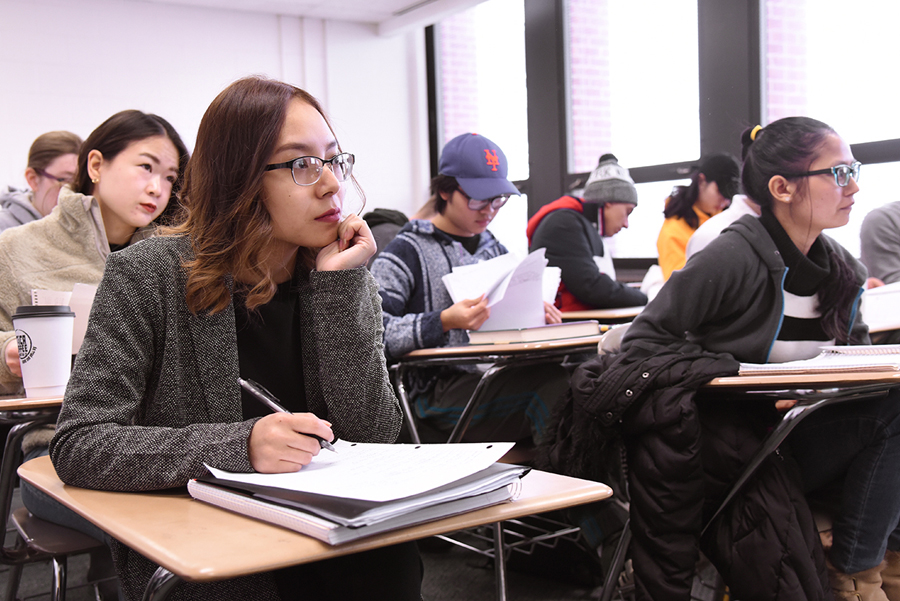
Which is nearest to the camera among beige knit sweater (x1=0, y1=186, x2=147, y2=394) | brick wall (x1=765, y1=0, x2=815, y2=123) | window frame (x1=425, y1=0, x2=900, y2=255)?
beige knit sweater (x1=0, y1=186, x2=147, y2=394)

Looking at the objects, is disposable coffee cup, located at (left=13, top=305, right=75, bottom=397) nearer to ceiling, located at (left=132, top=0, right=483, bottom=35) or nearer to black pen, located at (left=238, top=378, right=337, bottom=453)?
black pen, located at (left=238, top=378, right=337, bottom=453)

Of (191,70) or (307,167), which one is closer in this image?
(307,167)

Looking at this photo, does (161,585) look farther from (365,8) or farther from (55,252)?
(365,8)

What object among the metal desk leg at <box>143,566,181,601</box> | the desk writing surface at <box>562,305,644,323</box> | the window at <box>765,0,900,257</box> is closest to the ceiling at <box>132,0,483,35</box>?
the window at <box>765,0,900,257</box>

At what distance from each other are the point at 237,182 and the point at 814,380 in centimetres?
104

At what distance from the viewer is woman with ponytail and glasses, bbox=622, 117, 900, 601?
1.59 metres

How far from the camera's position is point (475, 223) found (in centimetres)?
266

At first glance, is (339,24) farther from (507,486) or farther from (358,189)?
(507,486)

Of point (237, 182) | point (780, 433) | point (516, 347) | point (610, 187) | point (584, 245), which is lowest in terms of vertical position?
point (780, 433)

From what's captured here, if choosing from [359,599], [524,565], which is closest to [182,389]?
[359,599]

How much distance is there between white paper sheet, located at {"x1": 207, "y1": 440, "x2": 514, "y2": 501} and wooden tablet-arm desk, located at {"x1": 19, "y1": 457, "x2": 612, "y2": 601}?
0.04 m

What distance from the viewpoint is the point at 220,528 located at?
2.41ft

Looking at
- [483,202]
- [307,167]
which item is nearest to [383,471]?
[307,167]

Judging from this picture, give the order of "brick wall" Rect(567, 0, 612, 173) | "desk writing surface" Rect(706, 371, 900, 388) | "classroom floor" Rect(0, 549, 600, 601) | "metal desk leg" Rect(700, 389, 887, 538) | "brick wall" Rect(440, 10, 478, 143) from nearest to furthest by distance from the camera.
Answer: "desk writing surface" Rect(706, 371, 900, 388), "metal desk leg" Rect(700, 389, 887, 538), "classroom floor" Rect(0, 549, 600, 601), "brick wall" Rect(567, 0, 612, 173), "brick wall" Rect(440, 10, 478, 143)
